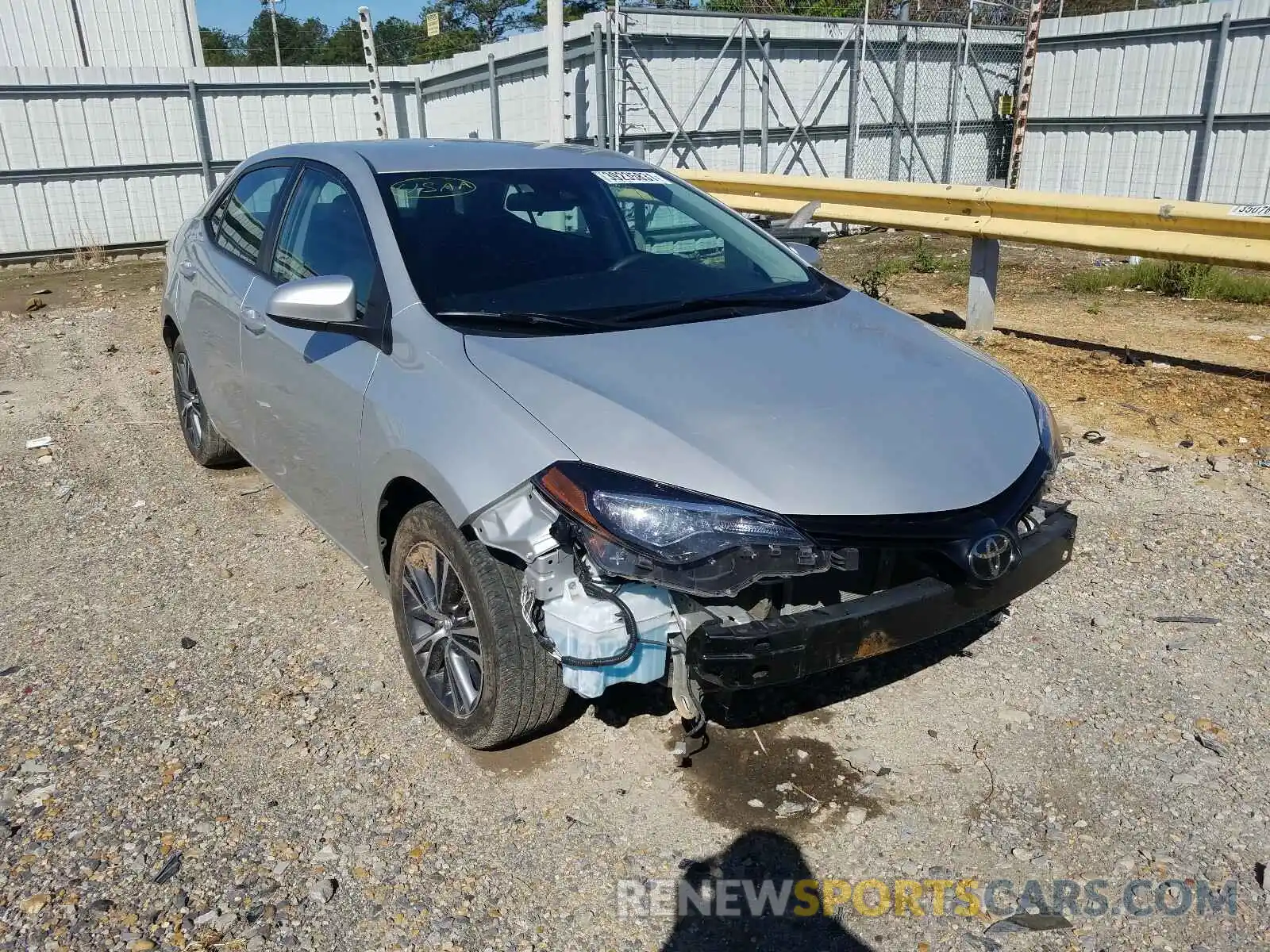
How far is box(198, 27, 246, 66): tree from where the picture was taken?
48.8m

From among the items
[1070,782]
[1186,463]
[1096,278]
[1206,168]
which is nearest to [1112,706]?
[1070,782]

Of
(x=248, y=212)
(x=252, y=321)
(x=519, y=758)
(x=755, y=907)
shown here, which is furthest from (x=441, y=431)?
(x=248, y=212)

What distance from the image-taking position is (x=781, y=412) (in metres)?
2.76

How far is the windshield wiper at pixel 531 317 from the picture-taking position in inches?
122

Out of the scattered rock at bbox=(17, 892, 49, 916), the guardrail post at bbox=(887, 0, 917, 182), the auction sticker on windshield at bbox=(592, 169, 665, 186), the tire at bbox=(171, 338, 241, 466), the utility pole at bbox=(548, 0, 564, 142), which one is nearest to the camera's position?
the scattered rock at bbox=(17, 892, 49, 916)

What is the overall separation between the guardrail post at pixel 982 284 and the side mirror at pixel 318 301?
525 centimetres

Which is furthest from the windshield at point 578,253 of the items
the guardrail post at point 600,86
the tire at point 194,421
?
the guardrail post at point 600,86

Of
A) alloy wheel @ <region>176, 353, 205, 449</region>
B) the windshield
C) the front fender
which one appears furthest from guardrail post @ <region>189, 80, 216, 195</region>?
the front fender

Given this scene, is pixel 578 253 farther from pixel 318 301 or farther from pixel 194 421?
pixel 194 421

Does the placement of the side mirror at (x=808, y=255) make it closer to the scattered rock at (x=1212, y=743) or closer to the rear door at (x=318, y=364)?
the rear door at (x=318, y=364)

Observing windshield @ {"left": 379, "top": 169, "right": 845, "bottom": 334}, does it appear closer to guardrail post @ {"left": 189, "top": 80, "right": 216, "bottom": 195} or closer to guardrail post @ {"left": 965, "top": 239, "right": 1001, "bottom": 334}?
guardrail post @ {"left": 965, "top": 239, "right": 1001, "bottom": 334}

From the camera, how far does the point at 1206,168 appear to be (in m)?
11.9

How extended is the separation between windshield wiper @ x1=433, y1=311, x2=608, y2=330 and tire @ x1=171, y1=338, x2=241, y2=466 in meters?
2.52

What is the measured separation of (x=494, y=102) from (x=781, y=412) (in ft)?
35.4
